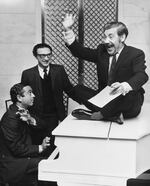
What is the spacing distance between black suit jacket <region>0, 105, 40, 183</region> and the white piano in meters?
0.54

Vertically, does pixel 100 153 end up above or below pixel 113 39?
below

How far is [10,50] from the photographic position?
21.6 feet

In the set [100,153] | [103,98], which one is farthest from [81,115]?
[100,153]

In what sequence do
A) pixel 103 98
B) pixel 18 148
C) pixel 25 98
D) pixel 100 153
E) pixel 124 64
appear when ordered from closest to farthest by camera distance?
pixel 100 153 < pixel 103 98 < pixel 124 64 < pixel 18 148 < pixel 25 98

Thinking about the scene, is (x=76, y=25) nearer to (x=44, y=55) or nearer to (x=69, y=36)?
(x=44, y=55)

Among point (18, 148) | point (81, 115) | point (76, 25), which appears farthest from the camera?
point (76, 25)

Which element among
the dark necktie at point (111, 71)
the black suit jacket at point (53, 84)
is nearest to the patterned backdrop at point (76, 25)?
the black suit jacket at point (53, 84)

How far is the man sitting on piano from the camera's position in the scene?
4039mm

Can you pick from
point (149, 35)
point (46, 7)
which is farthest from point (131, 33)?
point (46, 7)

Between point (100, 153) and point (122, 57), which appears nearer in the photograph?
point (100, 153)

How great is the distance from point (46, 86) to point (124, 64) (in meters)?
1.48

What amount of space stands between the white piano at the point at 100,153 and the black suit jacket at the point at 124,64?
33cm

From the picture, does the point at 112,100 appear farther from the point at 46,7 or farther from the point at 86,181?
the point at 46,7

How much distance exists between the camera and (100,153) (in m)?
3.40
